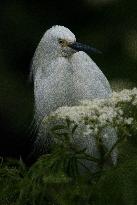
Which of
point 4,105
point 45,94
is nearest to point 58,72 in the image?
point 45,94

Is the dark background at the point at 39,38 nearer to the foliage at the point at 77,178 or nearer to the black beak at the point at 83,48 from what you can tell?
the black beak at the point at 83,48

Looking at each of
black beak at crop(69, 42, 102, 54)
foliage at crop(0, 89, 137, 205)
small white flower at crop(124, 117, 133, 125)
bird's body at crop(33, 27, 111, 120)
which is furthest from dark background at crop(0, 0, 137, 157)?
small white flower at crop(124, 117, 133, 125)

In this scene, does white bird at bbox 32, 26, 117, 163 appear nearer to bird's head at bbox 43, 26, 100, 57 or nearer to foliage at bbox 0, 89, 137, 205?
bird's head at bbox 43, 26, 100, 57

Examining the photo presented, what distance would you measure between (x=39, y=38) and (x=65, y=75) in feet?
4.09

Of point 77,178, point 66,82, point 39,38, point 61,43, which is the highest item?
point 39,38

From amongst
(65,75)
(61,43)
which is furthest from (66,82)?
(61,43)

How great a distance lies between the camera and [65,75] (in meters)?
2.86

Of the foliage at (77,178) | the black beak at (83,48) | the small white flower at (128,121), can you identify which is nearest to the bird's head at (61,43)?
the black beak at (83,48)

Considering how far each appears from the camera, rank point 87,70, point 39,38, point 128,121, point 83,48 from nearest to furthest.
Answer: point 128,121 → point 83,48 → point 87,70 → point 39,38

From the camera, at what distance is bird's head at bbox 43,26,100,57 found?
281 centimetres

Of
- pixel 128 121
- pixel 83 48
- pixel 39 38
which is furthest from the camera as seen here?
pixel 39 38

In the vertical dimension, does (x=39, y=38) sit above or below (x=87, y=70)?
above

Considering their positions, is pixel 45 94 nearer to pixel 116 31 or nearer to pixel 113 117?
pixel 113 117

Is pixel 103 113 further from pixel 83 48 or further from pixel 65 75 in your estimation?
pixel 65 75
